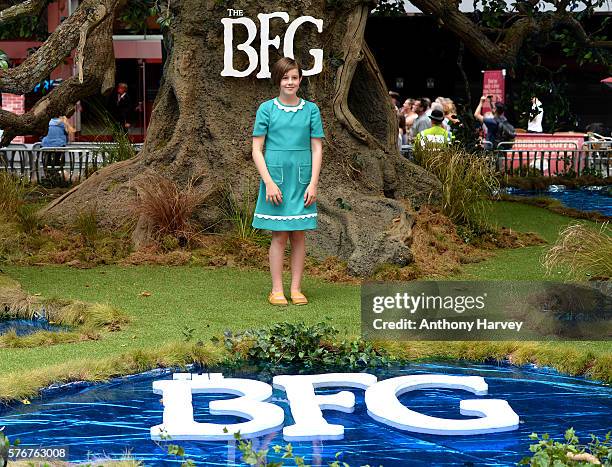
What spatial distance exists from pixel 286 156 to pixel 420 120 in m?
10.2

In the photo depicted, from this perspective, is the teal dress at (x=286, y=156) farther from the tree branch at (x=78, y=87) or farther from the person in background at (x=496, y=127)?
the person in background at (x=496, y=127)

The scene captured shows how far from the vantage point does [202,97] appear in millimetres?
10922

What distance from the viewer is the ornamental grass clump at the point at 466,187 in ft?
36.5

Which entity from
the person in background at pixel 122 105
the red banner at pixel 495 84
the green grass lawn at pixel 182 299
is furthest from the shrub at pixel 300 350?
the red banner at pixel 495 84

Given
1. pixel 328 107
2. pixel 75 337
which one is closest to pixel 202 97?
pixel 328 107

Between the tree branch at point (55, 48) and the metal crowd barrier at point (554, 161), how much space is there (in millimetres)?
8753

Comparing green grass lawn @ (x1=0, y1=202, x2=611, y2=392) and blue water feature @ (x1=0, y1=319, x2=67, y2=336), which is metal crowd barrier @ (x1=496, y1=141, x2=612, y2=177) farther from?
blue water feature @ (x1=0, y1=319, x2=67, y2=336)

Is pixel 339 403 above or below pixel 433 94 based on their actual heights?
below

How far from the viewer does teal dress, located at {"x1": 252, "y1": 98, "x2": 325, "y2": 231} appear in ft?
26.1

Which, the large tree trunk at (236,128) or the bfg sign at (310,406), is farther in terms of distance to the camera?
the large tree trunk at (236,128)

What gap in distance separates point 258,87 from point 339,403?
223 inches

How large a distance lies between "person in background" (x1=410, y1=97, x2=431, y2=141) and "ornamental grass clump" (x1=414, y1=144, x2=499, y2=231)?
5489mm

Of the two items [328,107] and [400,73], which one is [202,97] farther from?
[400,73]

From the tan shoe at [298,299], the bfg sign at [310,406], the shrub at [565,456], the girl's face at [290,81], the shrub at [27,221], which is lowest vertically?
the bfg sign at [310,406]
